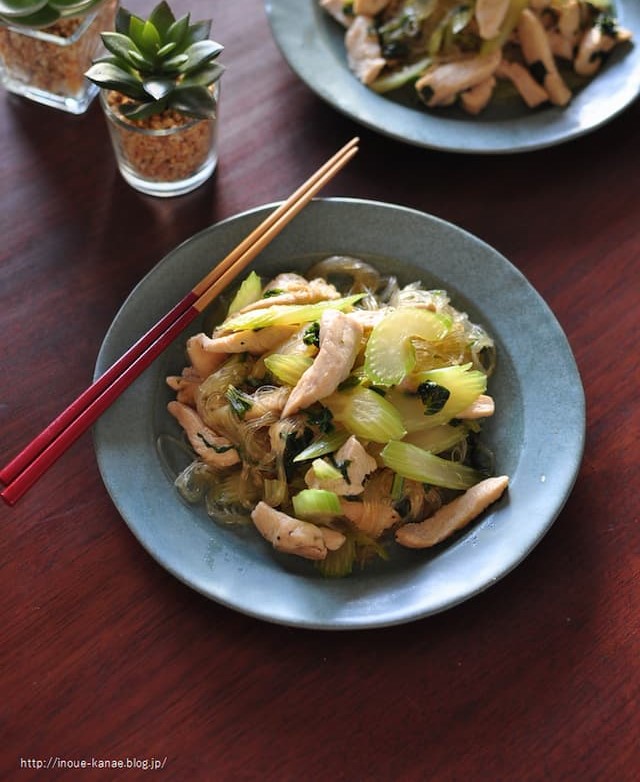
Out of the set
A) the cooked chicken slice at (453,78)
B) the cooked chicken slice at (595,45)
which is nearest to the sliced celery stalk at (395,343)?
the cooked chicken slice at (453,78)

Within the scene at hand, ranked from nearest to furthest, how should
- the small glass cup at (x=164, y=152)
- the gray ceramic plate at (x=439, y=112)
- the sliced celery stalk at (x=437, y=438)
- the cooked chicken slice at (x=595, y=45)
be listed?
the sliced celery stalk at (x=437, y=438)
the small glass cup at (x=164, y=152)
the gray ceramic plate at (x=439, y=112)
the cooked chicken slice at (x=595, y=45)

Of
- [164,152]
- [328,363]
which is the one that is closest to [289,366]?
[328,363]

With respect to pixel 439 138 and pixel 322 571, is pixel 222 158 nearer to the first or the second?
pixel 439 138

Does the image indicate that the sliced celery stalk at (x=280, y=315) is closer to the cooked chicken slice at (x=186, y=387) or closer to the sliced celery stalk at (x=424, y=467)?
the cooked chicken slice at (x=186, y=387)

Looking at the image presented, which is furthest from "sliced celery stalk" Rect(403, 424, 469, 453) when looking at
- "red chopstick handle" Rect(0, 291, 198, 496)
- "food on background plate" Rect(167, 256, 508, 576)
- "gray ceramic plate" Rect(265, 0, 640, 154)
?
"gray ceramic plate" Rect(265, 0, 640, 154)

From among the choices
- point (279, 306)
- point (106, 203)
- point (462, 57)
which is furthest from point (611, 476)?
point (106, 203)

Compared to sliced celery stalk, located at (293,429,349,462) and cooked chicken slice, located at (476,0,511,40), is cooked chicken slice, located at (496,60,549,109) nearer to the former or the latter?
cooked chicken slice, located at (476,0,511,40)

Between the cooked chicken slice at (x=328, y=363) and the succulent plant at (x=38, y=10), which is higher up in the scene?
the succulent plant at (x=38, y=10)
